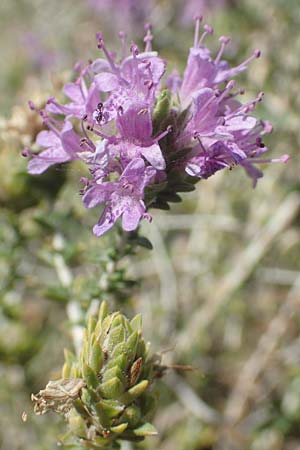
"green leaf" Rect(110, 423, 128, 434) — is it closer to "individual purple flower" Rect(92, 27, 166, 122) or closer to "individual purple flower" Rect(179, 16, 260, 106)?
"individual purple flower" Rect(92, 27, 166, 122)

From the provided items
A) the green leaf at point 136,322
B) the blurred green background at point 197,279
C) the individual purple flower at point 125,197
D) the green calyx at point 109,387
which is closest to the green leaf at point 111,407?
the green calyx at point 109,387

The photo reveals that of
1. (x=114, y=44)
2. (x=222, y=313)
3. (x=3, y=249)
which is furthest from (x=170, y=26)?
(x=3, y=249)

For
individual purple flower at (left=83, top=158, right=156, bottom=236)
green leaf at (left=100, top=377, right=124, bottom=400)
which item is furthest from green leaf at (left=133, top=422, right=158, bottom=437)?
individual purple flower at (left=83, top=158, right=156, bottom=236)

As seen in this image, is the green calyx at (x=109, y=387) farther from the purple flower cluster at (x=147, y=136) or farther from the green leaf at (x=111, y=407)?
the purple flower cluster at (x=147, y=136)

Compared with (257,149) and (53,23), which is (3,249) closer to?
(257,149)

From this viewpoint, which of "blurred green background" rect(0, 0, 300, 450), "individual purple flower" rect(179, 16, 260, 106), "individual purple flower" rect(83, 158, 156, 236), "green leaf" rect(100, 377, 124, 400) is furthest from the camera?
"blurred green background" rect(0, 0, 300, 450)

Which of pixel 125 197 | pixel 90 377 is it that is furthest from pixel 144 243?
pixel 90 377

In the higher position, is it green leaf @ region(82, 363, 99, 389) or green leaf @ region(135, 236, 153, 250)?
green leaf @ region(135, 236, 153, 250)
